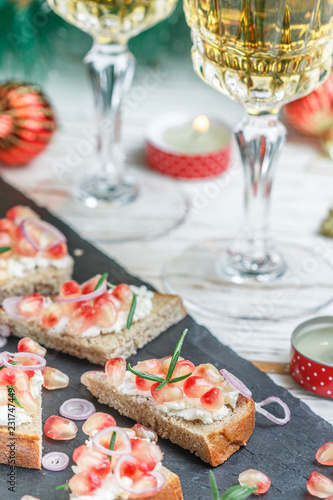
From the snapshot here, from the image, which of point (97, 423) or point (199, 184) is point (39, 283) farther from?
point (199, 184)

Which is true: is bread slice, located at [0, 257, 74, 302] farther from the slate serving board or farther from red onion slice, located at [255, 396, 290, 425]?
red onion slice, located at [255, 396, 290, 425]

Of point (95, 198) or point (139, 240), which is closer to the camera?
point (139, 240)

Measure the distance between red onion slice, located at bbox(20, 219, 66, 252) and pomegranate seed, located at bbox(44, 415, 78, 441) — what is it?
0.63 meters

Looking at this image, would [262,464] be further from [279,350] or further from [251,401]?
[279,350]

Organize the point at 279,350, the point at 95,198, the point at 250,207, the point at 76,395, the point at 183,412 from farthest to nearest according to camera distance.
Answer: the point at 95,198
the point at 250,207
the point at 279,350
the point at 76,395
the point at 183,412

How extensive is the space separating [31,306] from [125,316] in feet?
0.83

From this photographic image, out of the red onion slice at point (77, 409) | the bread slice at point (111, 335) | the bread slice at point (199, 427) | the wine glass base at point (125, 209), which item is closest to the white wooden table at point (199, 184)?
the wine glass base at point (125, 209)

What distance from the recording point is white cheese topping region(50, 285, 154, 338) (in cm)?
209

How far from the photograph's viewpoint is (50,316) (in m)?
2.12

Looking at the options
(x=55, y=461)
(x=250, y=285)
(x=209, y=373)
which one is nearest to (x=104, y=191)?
(x=250, y=285)

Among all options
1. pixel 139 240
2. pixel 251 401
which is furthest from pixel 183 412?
pixel 139 240

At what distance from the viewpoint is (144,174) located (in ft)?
10.3

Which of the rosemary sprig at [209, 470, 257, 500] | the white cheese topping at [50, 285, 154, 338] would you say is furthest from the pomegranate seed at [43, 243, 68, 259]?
the rosemary sprig at [209, 470, 257, 500]

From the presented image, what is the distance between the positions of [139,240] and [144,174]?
1.58 feet
